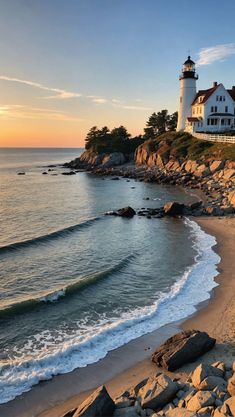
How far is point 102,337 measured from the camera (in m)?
16.6

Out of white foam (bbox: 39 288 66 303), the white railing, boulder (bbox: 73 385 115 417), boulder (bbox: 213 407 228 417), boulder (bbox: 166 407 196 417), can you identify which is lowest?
white foam (bbox: 39 288 66 303)

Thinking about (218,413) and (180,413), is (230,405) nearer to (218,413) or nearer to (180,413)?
(218,413)

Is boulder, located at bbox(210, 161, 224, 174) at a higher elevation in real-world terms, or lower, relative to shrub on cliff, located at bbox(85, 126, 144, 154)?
lower

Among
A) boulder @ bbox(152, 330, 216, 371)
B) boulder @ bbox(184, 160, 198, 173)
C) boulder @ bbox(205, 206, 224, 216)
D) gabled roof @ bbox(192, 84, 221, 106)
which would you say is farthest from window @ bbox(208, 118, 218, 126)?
boulder @ bbox(152, 330, 216, 371)

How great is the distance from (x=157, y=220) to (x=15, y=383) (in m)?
27.1

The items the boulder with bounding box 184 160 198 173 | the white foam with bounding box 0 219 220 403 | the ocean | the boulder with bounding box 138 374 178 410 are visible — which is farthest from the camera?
the boulder with bounding box 184 160 198 173

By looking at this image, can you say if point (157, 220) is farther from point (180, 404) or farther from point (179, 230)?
point (180, 404)

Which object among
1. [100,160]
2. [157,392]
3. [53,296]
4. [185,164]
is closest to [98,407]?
[157,392]

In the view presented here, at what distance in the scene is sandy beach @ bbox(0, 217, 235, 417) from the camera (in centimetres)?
1241

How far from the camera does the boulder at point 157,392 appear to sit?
10844 mm

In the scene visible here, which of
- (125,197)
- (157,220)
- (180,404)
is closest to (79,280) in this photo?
(180,404)

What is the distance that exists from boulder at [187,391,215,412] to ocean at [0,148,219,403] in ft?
18.0

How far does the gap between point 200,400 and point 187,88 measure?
81.8m

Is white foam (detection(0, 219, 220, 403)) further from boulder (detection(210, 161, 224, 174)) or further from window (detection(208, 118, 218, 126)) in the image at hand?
window (detection(208, 118, 218, 126))
